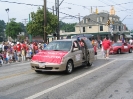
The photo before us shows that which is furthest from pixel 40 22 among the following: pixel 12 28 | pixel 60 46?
pixel 12 28

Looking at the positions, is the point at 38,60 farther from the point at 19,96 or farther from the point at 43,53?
the point at 19,96

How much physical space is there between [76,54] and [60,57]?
1436mm

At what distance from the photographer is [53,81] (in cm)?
887

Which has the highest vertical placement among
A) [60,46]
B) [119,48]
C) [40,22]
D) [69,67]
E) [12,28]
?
[12,28]

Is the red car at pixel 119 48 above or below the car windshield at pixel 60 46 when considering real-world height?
below

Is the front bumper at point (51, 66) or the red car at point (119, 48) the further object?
the red car at point (119, 48)

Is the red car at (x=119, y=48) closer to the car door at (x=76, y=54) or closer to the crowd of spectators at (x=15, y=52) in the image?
the crowd of spectators at (x=15, y=52)

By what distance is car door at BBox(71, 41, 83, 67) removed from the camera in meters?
11.2

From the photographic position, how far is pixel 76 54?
37.4 ft

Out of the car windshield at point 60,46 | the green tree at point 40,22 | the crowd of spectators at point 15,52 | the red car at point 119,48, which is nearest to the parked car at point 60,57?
the car windshield at point 60,46

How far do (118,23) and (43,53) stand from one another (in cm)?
7787

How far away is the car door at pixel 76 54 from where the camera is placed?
11184 millimetres

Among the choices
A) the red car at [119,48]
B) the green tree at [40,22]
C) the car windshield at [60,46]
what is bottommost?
the red car at [119,48]

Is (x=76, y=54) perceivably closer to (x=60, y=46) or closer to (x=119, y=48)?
(x=60, y=46)
